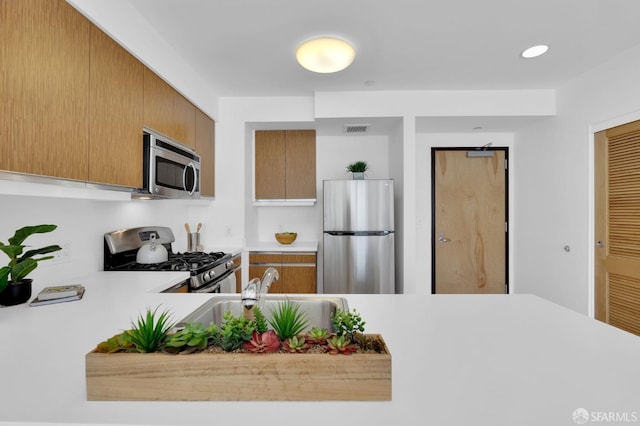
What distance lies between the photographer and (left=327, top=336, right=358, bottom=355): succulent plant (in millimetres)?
648

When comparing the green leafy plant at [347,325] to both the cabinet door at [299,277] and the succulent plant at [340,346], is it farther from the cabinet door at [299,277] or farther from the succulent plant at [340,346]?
the cabinet door at [299,277]

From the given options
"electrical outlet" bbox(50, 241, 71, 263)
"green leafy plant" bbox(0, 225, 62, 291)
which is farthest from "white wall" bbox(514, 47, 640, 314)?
"electrical outlet" bbox(50, 241, 71, 263)

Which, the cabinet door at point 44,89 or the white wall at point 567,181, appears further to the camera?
the white wall at point 567,181

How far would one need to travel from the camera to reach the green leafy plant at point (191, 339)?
2.16 feet

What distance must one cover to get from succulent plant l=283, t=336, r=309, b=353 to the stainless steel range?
4.88 ft

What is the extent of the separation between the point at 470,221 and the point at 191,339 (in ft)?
12.7

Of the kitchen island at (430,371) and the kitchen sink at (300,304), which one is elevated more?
the kitchen island at (430,371)

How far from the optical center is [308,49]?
2150mm

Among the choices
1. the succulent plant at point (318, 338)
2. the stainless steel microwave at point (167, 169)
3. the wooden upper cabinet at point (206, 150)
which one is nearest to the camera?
the succulent plant at point (318, 338)

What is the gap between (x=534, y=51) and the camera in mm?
2354

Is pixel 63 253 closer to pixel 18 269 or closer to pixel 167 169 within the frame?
pixel 18 269

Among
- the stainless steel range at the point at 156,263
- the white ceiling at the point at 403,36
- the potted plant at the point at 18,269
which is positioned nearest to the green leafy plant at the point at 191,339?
the potted plant at the point at 18,269

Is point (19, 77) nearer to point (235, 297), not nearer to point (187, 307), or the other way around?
point (187, 307)

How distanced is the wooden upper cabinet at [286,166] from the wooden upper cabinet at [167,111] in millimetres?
1040
